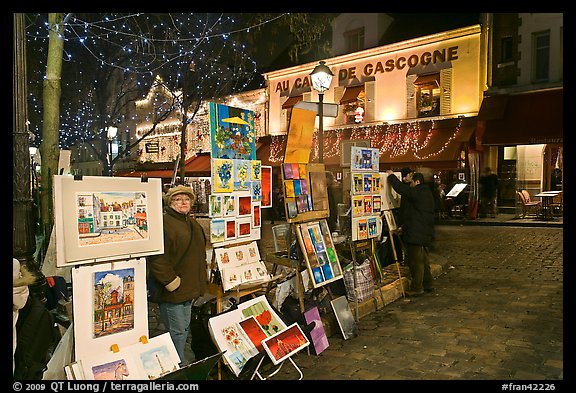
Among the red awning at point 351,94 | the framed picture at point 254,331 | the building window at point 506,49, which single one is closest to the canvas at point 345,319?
the framed picture at point 254,331

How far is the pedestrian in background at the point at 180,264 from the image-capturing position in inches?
159

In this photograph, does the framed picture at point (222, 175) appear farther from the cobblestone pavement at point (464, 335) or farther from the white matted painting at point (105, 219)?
the cobblestone pavement at point (464, 335)

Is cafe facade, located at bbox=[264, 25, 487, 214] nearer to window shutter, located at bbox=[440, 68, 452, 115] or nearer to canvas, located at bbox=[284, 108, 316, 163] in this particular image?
window shutter, located at bbox=[440, 68, 452, 115]

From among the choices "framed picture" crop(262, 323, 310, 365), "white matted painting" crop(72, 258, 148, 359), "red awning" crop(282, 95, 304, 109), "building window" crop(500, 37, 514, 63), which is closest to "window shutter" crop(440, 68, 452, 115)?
"building window" crop(500, 37, 514, 63)

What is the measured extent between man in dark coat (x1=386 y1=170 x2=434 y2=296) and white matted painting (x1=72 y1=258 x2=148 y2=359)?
462cm

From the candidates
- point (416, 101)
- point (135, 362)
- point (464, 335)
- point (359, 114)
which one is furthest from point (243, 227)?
point (359, 114)

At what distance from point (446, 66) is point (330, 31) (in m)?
5.87

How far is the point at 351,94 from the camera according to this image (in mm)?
19453

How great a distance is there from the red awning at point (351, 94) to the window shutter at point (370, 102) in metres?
0.29

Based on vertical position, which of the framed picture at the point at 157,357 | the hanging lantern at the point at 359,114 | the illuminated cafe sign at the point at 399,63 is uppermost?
the illuminated cafe sign at the point at 399,63

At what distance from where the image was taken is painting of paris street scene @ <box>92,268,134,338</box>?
11.5 ft

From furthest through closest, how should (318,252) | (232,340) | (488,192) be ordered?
(488,192), (318,252), (232,340)

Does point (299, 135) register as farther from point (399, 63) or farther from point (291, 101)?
point (291, 101)

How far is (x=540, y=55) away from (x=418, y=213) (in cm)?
1252
